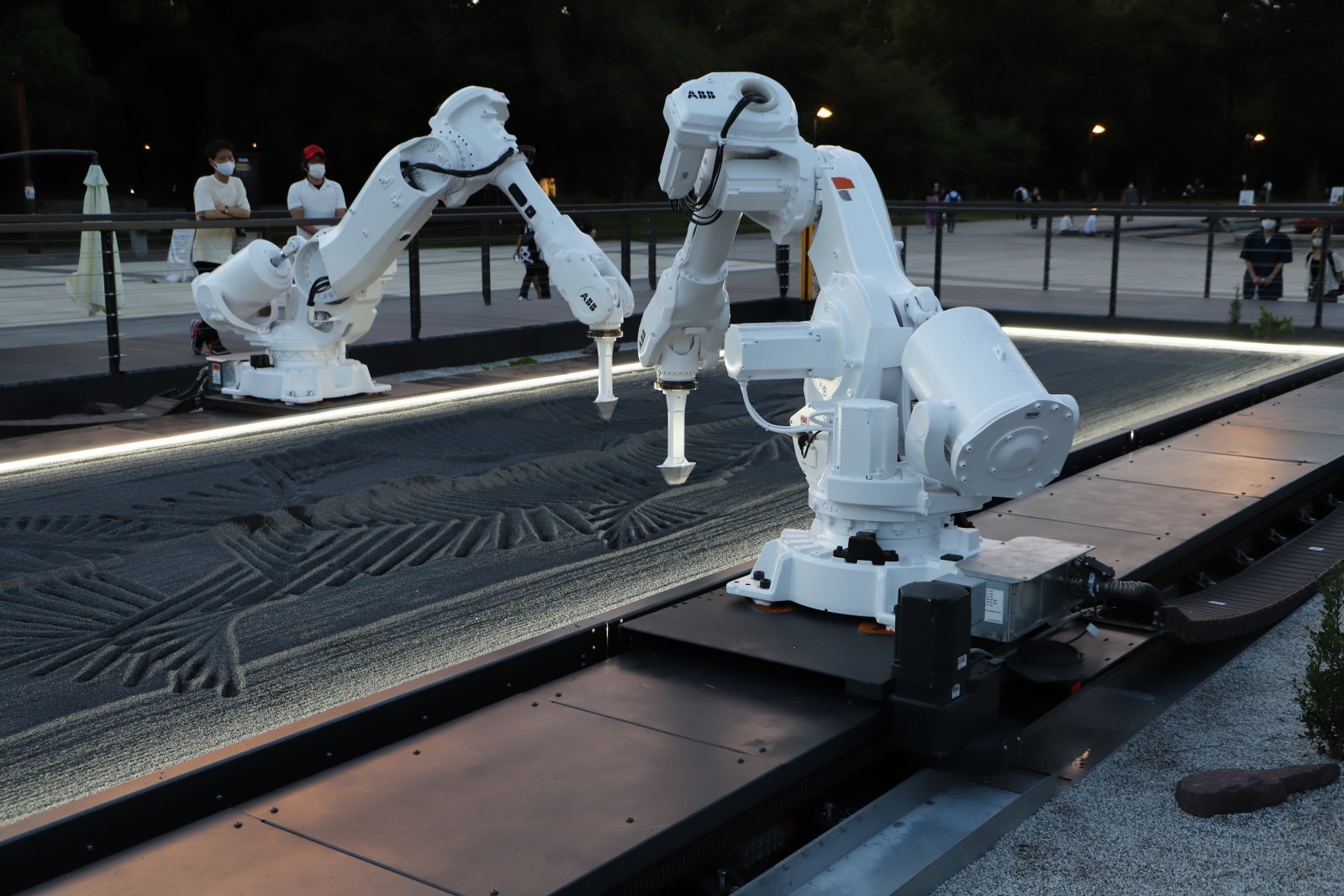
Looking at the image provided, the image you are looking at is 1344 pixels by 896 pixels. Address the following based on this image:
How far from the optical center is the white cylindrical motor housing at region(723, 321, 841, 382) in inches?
160

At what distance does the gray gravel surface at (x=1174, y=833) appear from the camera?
3.17 m

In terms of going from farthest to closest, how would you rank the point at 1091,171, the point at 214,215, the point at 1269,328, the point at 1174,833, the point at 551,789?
the point at 1091,171, the point at 1269,328, the point at 214,215, the point at 1174,833, the point at 551,789

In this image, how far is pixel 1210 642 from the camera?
15.0 feet

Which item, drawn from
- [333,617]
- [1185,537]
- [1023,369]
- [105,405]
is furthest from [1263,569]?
[105,405]

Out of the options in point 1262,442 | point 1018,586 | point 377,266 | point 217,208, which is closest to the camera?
point 1018,586

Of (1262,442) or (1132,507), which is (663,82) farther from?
(1132,507)

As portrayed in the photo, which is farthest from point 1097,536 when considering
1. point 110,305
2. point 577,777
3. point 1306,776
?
point 110,305

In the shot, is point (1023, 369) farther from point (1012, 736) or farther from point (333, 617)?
point (333, 617)

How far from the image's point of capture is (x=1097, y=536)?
16.9ft

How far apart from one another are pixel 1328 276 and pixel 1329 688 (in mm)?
12335

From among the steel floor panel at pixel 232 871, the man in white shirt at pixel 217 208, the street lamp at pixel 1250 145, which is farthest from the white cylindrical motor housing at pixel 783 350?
the street lamp at pixel 1250 145

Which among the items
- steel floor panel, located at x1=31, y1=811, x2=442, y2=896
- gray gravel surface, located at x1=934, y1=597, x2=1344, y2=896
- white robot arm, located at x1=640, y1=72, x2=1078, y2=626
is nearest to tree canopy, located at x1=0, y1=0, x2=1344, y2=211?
white robot arm, located at x1=640, y1=72, x2=1078, y2=626

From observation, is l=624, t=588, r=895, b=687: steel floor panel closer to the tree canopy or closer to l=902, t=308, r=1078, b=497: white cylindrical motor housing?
l=902, t=308, r=1078, b=497: white cylindrical motor housing

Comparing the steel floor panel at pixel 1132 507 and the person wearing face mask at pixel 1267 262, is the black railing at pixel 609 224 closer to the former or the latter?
the person wearing face mask at pixel 1267 262
